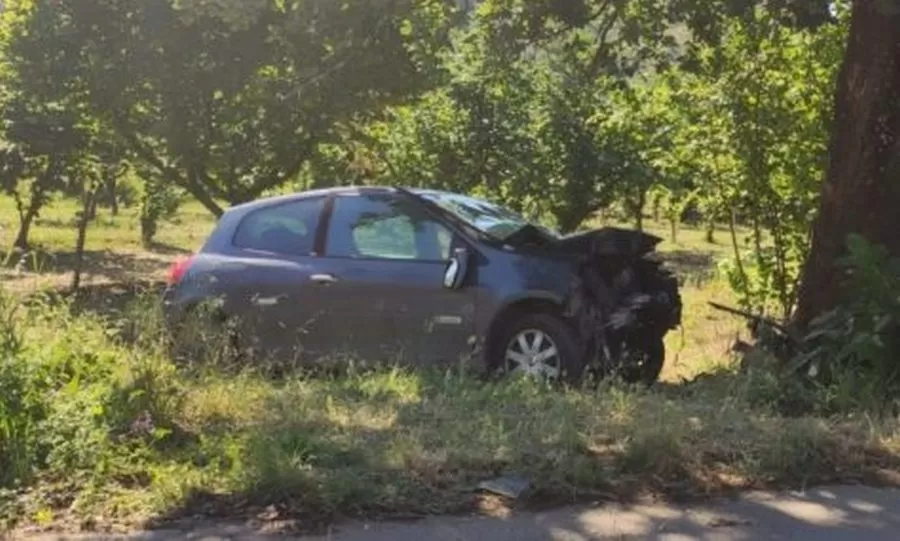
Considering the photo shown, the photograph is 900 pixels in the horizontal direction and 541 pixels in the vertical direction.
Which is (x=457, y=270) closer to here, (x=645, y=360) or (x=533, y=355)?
(x=533, y=355)

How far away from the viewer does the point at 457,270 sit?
895cm

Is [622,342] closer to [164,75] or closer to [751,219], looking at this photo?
[751,219]

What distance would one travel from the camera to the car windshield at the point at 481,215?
9.25 meters

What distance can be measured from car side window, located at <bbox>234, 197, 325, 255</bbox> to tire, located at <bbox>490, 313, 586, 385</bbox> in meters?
1.82

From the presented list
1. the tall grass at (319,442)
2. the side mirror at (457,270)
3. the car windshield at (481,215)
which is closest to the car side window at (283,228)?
the car windshield at (481,215)

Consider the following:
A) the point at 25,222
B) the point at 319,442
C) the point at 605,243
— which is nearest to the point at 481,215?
the point at 605,243

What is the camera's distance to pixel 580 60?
42.8ft

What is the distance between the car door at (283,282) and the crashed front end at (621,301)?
204 cm

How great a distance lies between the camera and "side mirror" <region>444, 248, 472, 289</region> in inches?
352

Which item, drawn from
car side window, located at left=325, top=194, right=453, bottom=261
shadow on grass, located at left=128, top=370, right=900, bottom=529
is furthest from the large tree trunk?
car side window, located at left=325, top=194, right=453, bottom=261

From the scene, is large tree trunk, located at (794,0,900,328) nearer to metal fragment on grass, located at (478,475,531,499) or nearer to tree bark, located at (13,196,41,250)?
metal fragment on grass, located at (478,475,531,499)

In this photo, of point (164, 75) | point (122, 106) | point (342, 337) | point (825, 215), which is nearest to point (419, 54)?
point (164, 75)

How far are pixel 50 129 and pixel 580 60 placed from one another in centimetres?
1182

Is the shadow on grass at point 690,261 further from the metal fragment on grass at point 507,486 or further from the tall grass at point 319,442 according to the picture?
the metal fragment on grass at point 507,486
